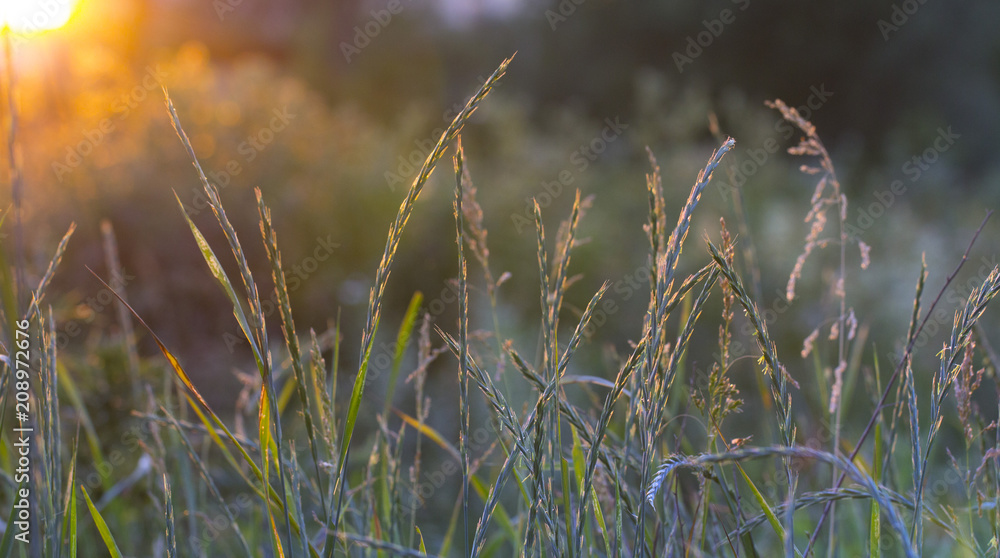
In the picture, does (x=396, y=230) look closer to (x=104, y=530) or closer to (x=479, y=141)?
(x=104, y=530)

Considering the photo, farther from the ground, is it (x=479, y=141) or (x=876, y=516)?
(x=479, y=141)

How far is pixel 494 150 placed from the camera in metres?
8.60

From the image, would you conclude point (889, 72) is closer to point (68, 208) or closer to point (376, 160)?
point (376, 160)

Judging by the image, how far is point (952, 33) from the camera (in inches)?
384

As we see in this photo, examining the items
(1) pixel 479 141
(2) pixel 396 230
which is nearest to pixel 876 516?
(2) pixel 396 230

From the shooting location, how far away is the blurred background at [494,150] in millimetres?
3734

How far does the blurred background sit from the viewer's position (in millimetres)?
3734

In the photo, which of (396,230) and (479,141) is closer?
(396,230)

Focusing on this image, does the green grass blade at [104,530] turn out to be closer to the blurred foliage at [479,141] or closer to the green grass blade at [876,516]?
the blurred foliage at [479,141]

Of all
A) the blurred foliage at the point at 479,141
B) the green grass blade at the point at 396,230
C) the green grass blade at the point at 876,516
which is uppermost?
the blurred foliage at the point at 479,141

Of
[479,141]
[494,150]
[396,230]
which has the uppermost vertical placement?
[479,141]

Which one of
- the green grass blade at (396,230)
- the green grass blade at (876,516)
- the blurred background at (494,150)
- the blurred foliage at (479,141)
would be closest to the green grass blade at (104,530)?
the green grass blade at (396,230)

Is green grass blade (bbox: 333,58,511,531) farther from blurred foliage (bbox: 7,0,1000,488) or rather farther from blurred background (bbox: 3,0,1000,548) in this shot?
blurred background (bbox: 3,0,1000,548)

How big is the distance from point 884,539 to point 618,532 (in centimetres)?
92
